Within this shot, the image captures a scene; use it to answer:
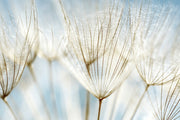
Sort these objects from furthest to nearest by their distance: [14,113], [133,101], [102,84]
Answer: [133,101]
[14,113]
[102,84]

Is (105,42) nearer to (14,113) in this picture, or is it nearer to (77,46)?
(77,46)

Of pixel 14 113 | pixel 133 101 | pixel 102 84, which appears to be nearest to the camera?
pixel 102 84

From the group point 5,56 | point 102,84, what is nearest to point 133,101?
point 102,84

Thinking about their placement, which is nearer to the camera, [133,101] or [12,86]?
[12,86]

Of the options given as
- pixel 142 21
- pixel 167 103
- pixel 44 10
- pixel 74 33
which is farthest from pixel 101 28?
pixel 167 103

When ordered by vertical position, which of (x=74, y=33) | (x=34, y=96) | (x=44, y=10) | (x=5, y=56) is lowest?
(x=34, y=96)

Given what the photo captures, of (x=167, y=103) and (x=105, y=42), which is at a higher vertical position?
(x=105, y=42)
